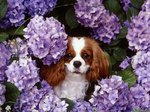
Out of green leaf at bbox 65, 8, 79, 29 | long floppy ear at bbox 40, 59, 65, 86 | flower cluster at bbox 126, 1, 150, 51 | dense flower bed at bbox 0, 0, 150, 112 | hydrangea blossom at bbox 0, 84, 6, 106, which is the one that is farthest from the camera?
green leaf at bbox 65, 8, 79, 29

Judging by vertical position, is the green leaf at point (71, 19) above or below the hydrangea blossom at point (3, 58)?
above

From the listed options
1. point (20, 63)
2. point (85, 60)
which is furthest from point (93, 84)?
point (20, 63)

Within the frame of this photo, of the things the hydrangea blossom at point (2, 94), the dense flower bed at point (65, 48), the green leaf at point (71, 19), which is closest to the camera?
the hydrangea blossom at point (2, 94)

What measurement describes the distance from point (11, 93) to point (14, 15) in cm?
42

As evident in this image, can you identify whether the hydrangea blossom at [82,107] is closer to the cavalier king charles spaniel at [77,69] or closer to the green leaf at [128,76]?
the cavalier king charles spaniel at [77,69]

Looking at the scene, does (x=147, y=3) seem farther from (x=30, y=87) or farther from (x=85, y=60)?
(x=30, y=87)

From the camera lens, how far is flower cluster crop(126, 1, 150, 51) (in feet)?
9.09

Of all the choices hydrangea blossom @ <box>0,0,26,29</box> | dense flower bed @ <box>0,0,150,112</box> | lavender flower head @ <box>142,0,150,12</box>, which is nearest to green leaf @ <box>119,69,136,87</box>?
dense flower bed @ <box>0,0,150,112</box>

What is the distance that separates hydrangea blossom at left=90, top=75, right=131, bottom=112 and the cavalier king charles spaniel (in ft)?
0.36

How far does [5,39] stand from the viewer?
262 centimetres

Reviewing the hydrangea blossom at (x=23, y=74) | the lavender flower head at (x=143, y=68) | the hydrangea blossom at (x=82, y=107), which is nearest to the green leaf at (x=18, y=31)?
the hydrangea blossom at (x=23, y=74)

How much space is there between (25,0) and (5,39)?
251 mm

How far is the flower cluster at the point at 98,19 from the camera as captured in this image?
2779 millimetres

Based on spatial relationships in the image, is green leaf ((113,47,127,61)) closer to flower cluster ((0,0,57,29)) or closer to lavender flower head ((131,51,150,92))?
lavender flower head ((131,51,150,92))
